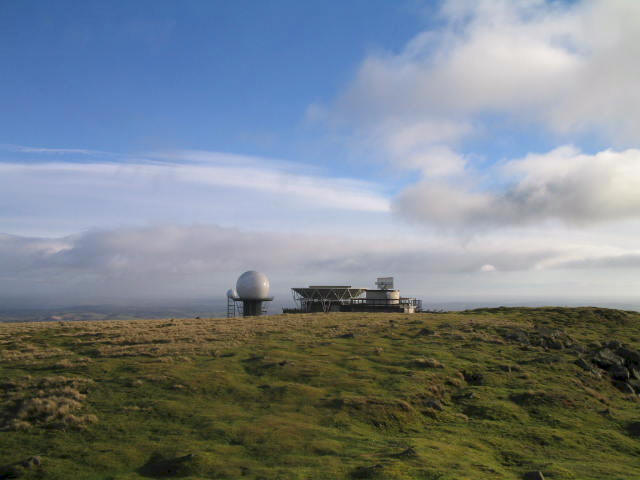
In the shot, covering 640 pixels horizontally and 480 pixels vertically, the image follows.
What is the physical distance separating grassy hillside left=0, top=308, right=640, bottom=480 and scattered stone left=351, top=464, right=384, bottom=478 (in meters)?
0.07

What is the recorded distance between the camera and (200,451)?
1683 cm

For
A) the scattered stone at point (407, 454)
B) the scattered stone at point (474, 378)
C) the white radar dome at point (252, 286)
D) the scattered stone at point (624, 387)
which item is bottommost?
the scattered stone at point (624, 387)

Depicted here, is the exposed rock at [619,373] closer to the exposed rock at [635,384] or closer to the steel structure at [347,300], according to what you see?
the exposed rock at [635,384]

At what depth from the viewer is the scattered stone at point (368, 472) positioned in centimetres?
1507

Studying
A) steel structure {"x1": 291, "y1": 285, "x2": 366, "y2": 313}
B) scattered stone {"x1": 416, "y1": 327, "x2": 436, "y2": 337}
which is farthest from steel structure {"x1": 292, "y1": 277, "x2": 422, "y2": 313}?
scattered stone {"x1": 416, "y1": 327, "x2": 436, "y2": 337}

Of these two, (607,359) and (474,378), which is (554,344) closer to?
(607,359)

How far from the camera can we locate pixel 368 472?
15.2 metres

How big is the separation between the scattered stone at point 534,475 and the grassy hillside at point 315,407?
34 centimetres

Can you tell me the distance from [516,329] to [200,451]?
34.9 meters

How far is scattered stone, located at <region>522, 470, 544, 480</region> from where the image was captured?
1580cm

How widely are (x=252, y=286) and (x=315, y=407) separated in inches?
2415

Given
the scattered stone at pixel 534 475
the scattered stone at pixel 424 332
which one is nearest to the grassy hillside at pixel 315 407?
the scattered stone at pixel 534 475

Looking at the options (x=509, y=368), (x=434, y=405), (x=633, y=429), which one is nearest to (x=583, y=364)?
(x=509, y=368)

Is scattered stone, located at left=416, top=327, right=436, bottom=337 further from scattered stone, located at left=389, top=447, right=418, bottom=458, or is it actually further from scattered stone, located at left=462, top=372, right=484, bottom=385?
scattered stone, located at left=389, top=447, right=418, bottom=458
